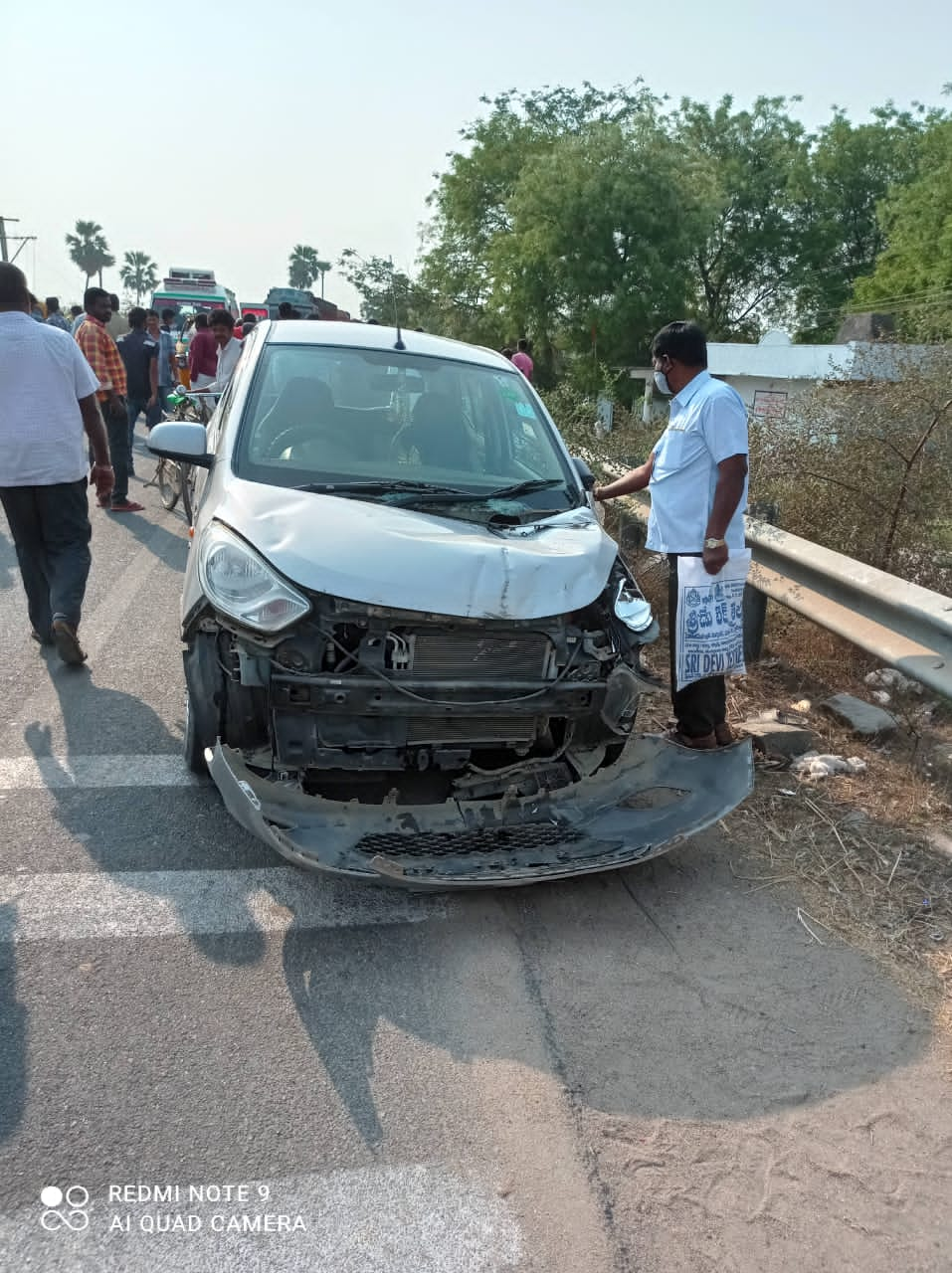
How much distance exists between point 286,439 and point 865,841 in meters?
3.11

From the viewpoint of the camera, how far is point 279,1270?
6.93ft

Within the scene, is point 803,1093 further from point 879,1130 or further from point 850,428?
A: point 850,428

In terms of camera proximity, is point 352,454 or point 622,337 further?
point 622,337

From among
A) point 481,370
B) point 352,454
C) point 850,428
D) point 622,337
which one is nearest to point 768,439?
point 850,428

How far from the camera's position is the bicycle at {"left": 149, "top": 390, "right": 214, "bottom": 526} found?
9062 millimetres

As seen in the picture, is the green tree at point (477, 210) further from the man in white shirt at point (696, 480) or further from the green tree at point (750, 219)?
the man in white shirt at point (696, 480)

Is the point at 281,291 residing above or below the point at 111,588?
above

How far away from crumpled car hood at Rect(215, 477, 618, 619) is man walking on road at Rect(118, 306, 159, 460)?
8.25m

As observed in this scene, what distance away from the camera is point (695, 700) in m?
4.46

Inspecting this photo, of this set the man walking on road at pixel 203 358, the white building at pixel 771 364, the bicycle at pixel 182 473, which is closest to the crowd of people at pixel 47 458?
the bicycle at pixel 182 473

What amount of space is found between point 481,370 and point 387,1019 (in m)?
3.64

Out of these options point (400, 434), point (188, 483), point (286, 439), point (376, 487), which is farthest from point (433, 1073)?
point (188, 483)

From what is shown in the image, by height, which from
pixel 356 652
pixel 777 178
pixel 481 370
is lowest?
pixel 356 652

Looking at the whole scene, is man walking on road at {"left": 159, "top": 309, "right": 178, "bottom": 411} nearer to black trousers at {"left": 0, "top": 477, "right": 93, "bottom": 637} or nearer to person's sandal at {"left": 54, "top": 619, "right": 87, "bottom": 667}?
black trousers at {"left": 0, "top": 477, "right": 93, "bottom": 637}
